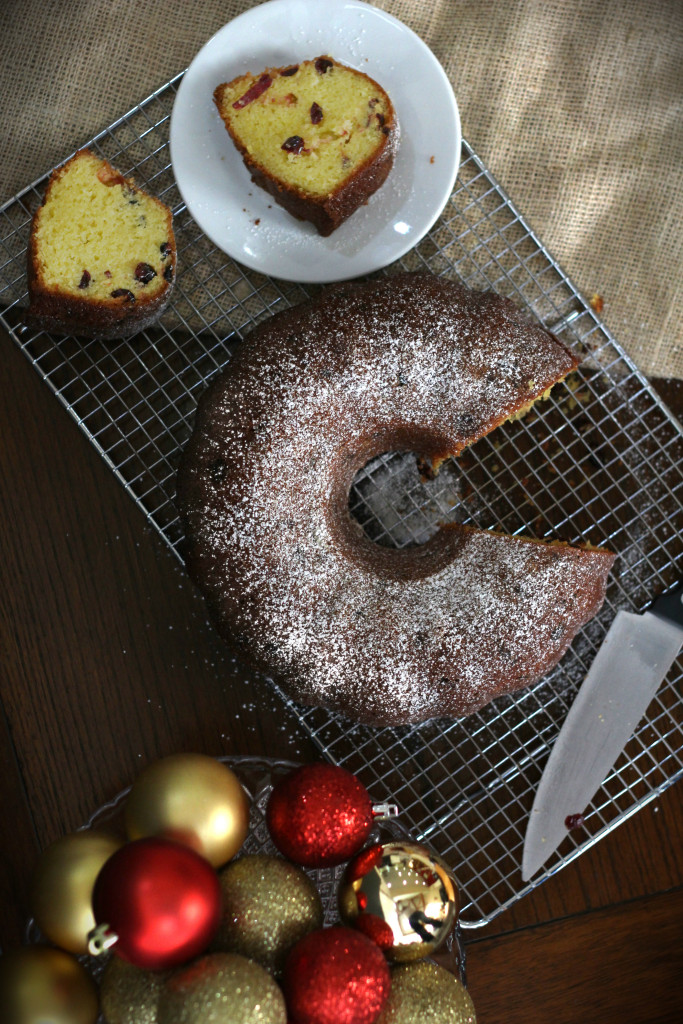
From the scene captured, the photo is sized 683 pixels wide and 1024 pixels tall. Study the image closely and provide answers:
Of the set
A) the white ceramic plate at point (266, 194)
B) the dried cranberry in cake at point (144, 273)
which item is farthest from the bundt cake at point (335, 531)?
the dried cranberry in cake at point (144, 273)

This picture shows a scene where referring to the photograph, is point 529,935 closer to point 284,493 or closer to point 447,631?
point 447,631

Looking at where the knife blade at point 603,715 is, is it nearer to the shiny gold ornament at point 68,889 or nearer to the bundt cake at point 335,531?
the bundt cake at point 335,531

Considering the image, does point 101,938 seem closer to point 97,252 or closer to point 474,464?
point 474,464

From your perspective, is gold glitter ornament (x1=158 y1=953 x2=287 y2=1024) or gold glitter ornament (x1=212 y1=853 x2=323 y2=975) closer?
gold glitter ornament (x1=158 y1=953 x2=287 y2=1024)

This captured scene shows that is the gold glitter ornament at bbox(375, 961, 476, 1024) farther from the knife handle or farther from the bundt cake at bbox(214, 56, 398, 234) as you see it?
the bundt cake at bbox(214, 56, 398, 234)

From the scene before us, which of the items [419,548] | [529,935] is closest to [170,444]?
[419,548]

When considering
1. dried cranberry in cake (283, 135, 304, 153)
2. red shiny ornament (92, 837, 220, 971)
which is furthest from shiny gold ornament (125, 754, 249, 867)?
dried cranberry in cake (283, 135, 304, 153)
